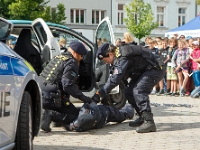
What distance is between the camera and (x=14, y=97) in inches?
196

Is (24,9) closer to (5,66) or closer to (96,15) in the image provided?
(96,15)

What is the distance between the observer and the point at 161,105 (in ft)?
44.0

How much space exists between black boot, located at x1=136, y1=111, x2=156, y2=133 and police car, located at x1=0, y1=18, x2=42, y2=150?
301 centimetres

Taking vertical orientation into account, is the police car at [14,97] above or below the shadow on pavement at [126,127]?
above

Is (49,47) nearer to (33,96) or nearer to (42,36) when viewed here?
(42,36)

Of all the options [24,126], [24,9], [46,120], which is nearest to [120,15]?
[24,9]

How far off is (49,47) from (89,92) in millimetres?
1568

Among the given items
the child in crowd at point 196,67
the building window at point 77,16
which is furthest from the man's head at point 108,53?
the building window at point 77,16

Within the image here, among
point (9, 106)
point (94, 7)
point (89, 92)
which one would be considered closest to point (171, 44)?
point (89, 92)

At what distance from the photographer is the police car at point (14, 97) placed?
4.77m

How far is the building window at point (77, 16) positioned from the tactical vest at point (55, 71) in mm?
40296

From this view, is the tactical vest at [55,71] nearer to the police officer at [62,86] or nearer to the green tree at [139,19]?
the police officer at [62,86]

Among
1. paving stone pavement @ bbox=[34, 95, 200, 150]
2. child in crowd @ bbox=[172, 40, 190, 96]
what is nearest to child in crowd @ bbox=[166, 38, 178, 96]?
child in crowd @ bbox=[172, 40, 190, 96]

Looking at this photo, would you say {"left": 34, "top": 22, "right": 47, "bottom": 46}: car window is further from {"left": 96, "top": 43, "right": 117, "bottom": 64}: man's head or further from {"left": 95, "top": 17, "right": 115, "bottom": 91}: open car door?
{"left": 96, "top": 43, "right": 117, "bottom": 64}: man's head
